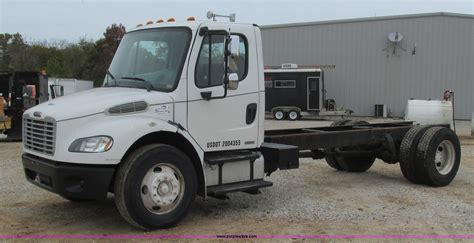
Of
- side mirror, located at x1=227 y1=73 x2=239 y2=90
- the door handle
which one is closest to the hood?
side mirror, located at x1=227 y1=73 x2=239 y2=90

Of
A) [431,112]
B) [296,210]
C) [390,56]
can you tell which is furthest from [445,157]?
[390,56]

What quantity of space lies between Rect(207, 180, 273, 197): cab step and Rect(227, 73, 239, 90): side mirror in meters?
1.24

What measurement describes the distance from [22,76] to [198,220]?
1384cm

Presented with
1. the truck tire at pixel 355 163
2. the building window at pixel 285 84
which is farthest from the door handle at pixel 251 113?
the building window at pixel 285 84

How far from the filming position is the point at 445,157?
934 cm

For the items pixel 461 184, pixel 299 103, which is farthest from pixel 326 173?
pixel 299 103

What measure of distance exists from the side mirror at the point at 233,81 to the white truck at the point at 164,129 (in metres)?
0.01

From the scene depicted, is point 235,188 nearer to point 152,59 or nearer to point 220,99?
point 220,99

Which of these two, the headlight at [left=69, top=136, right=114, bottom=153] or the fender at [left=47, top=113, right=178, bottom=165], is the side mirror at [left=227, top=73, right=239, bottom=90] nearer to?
the fender at [left=47, top=113, right=178, bottom=165]

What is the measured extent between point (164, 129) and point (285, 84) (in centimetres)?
2232

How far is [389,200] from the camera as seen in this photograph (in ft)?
25.7

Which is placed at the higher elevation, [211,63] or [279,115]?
[211,63]

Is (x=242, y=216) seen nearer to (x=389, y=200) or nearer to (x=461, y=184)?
(x=389, y=200)

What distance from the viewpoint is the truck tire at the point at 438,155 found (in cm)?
868
